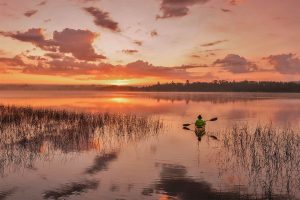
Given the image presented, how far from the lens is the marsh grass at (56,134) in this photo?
62.0 ft

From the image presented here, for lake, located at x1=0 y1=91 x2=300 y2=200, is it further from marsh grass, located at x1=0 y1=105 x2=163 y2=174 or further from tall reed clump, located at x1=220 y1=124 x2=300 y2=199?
marsh grass, located at x1=0 y1=105 x2=163 y2=174

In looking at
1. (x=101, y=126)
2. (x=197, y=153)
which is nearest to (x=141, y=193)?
(x=197, y=153)

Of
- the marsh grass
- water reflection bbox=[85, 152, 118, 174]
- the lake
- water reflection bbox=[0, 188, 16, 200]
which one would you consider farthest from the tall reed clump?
water reflection bbox=[0, 188, 16, 200]

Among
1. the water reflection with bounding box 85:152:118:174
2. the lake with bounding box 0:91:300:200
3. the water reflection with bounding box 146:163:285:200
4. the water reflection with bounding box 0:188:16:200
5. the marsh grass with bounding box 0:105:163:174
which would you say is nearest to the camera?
the water reflection with bounding box 0:188:16:200

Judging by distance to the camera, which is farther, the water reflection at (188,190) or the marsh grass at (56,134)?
the marsh grass at (56,134)

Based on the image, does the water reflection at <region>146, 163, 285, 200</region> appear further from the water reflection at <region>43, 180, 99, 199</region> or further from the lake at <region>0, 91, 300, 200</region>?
the water reflection at <region>43, 180, 99, 199</region>

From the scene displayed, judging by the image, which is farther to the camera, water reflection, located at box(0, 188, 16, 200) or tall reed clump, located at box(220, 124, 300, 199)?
tall reed clump, located at box(220, 124, 300, 199)

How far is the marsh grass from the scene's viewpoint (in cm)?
1891

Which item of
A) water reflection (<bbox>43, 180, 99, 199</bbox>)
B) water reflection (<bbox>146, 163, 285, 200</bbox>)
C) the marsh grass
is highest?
the marsh grass

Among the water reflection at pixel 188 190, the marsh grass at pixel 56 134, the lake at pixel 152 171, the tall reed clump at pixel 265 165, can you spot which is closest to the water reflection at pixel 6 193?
the lake at pixel 152 171

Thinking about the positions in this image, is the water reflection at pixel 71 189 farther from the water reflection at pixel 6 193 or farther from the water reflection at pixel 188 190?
the water reflection at pixel 188 190

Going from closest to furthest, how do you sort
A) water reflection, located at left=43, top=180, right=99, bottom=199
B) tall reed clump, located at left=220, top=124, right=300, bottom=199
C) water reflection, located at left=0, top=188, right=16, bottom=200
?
water reflection, located at left=0, top=188, right=16, bottom=200 → water reflection, located at left=43, top=180, right=99, bottom=199 → tall reed clump, located at left=220, top=124, right=300, bottom=199

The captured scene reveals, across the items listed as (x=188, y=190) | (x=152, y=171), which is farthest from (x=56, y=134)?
(x=188, y=190)

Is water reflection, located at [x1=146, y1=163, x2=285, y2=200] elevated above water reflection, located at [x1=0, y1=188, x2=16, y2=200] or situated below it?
below
